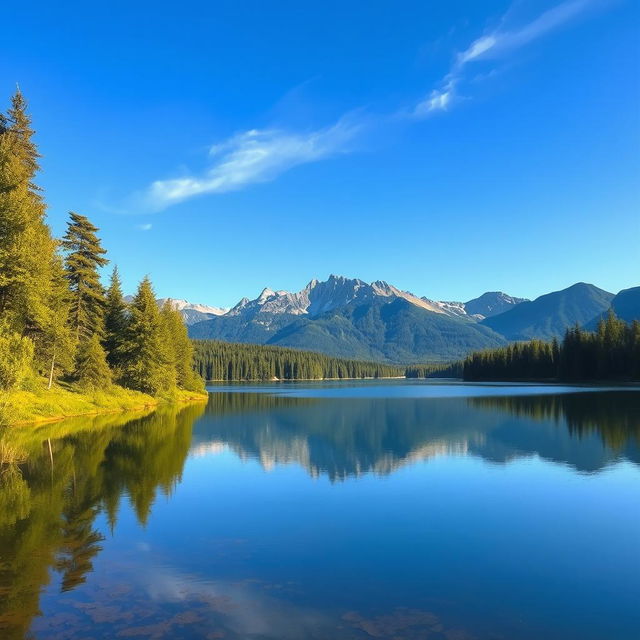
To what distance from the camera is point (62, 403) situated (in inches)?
2058

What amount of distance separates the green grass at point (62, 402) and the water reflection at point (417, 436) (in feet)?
41.3

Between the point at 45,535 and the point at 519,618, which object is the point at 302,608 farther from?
the point at 45,535

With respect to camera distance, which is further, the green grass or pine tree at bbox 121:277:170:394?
pine tree at bbox 121:277:170:394

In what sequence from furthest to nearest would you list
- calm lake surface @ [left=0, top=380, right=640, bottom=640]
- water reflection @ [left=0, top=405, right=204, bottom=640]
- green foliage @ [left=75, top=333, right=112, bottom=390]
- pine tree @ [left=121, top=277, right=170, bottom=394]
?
pine tree @ [left=121, top=277, right=170, bottom=394]
green foliage @ [left=75, top=333, right=112, bottom=390]
water reflection @ [left=0, top=405, right=204, bottom=640]
calm lake surface @ [left=0, top=380, right=640, bottom=640]

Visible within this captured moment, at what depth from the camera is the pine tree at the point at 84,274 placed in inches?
2596

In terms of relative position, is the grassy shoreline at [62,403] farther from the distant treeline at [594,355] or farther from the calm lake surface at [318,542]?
the distant treeline at [594,355]

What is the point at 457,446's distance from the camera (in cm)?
3862

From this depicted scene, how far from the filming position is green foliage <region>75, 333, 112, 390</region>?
59438 mm

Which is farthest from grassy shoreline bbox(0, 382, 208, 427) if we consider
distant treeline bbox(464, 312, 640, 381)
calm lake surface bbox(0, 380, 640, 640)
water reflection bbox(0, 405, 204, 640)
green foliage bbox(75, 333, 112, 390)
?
distant treeline bbox(464, 312, 640, 381)

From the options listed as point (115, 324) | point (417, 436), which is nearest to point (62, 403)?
point (115, 324)

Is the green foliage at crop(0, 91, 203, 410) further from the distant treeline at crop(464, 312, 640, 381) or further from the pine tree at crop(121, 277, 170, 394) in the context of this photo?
the distant treeline at crop(464, 312, 640, 381)

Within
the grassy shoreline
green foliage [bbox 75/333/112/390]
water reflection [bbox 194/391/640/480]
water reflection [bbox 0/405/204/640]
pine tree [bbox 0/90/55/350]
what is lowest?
water reflection [bbox 194/391/640/480]

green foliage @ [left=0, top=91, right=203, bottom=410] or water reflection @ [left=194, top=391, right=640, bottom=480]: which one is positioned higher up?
green foliage @ [left=0, top=91, right=203, bottom=410]

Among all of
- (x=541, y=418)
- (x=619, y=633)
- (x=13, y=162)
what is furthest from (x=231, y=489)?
(x=541, y=418)
